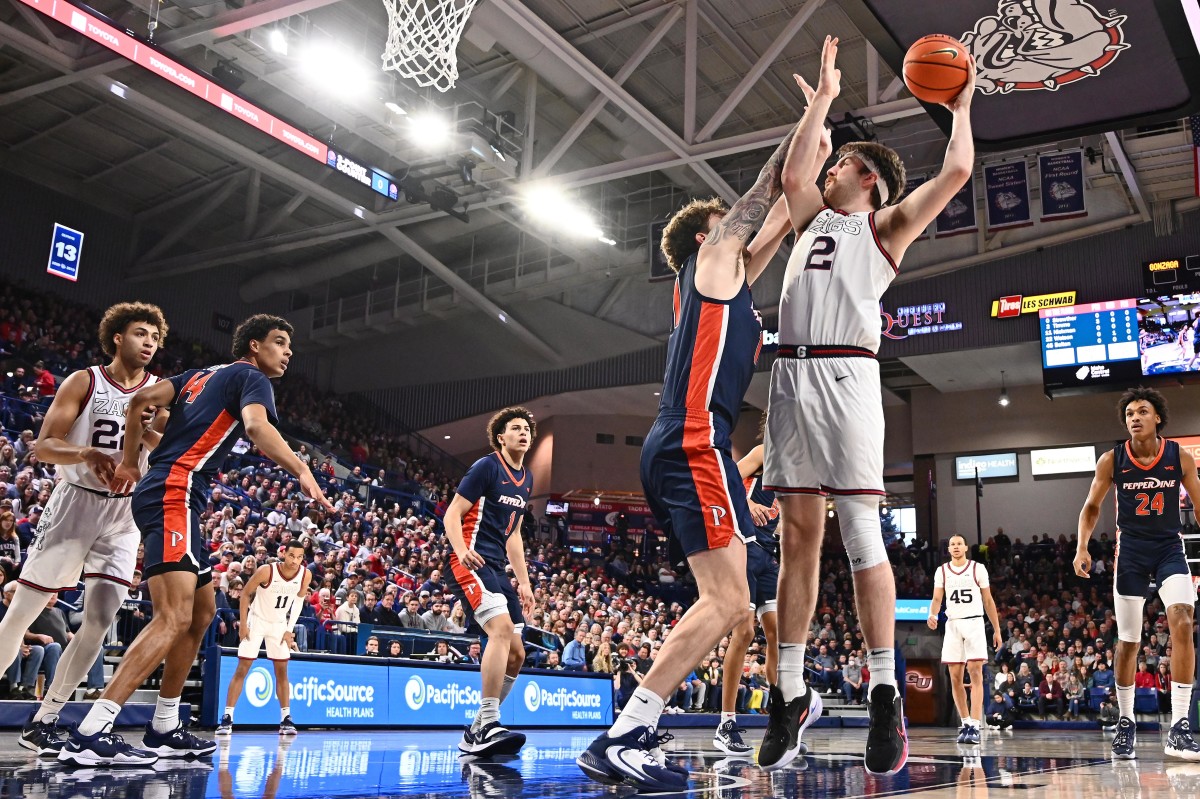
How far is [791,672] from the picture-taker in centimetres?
381

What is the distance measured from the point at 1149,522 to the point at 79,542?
6.62 meters

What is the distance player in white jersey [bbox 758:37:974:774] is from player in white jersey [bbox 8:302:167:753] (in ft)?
11.2

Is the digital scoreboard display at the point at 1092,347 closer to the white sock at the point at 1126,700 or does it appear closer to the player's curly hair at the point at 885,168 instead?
the white sock at the point at 1126,700

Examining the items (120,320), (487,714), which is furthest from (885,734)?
(120,320)

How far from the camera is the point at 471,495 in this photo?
662cm

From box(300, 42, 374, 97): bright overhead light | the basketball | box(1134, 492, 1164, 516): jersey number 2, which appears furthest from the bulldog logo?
box(300, 42, 374, 97): bright overhead light

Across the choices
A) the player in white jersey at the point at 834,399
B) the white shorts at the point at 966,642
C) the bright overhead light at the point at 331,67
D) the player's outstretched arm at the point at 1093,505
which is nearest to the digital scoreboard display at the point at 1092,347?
the white shorts at the point at 966,642

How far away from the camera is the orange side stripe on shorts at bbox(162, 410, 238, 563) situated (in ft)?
15.7

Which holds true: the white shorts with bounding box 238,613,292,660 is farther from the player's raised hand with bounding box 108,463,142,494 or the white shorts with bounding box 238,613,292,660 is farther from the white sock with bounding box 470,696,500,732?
the player's raised hand with bounding box 108,463,142,494

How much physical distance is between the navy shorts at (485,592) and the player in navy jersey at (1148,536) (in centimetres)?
391

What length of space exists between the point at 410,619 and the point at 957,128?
496 inches

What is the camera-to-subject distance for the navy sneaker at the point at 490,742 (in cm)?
552

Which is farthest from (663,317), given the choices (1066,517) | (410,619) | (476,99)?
(410,619)

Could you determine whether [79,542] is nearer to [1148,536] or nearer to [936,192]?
[936,192]
